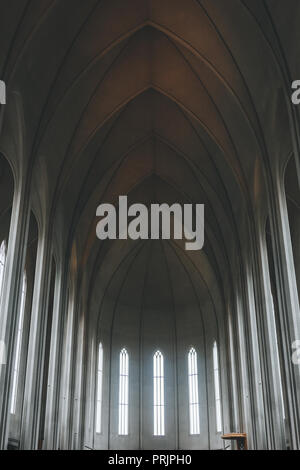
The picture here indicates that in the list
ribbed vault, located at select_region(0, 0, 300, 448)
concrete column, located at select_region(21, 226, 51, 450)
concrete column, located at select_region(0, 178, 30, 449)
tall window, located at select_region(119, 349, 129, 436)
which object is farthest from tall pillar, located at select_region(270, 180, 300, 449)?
tall window, located at select_region(119, 349, 129, 436)

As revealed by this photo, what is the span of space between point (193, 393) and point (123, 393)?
13.9ft

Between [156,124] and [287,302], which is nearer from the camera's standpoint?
[287,302]

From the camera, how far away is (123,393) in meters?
32.9

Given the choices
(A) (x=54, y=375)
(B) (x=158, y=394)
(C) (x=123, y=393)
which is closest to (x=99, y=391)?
(C) (x=123, y=393)

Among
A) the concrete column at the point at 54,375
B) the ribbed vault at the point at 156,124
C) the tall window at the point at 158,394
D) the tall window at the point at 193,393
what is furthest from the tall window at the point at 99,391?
the concrete column at the point at 54,375

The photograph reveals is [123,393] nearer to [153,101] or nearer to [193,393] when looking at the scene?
[193,393]

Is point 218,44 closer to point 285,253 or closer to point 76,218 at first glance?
point 285,253

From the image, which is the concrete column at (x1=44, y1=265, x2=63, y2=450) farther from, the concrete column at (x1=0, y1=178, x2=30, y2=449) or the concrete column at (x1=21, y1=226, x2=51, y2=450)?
the concrete column at (x1=0, y1=178, x2=30, y2=449)

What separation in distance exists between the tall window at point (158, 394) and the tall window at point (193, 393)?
173cm

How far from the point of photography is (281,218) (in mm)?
16406

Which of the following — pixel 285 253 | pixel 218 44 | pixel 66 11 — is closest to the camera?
pixel 285 253

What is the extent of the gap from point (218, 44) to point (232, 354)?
48.6ft

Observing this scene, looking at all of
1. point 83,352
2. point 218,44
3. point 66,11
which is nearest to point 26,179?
point 66,11

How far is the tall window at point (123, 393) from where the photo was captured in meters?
32.1
